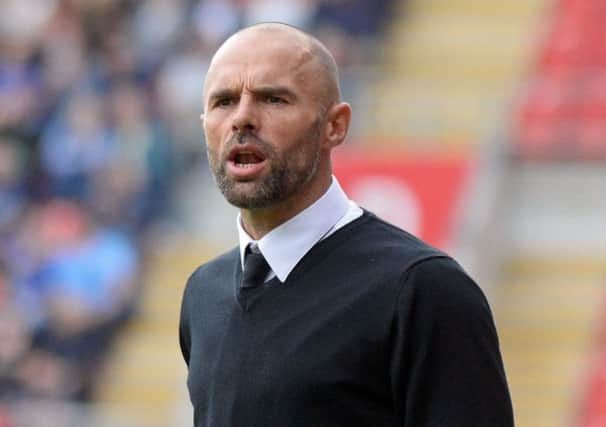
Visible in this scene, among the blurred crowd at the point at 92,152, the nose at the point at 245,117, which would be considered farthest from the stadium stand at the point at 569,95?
the nose at the point at 245,117

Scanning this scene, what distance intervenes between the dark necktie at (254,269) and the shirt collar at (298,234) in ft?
0.05

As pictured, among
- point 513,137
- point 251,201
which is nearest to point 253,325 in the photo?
point 251,201

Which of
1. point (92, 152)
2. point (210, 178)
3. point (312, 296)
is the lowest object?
point (312, 296)

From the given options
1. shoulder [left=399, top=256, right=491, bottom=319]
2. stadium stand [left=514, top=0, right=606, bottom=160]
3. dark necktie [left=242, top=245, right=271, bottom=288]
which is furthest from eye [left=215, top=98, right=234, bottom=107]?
stadium stand [left=514, top=0, right=606, bottom=160]

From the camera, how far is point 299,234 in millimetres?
2502

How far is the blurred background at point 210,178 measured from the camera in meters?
8.38

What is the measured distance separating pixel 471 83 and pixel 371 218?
7236 millimetres

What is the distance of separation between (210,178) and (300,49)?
24.2ft

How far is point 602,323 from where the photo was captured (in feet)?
26.2

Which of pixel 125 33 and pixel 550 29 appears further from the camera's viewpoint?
pixel 125 33

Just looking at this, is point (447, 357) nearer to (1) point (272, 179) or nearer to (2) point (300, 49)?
(1) point (272, 179)

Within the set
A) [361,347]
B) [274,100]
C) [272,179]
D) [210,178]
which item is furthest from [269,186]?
[210,178]

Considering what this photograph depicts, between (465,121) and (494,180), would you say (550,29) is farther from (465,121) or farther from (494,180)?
(494,180)

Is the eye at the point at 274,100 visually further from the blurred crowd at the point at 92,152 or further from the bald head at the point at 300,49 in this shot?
the blurred crowd at the point at 92,152
